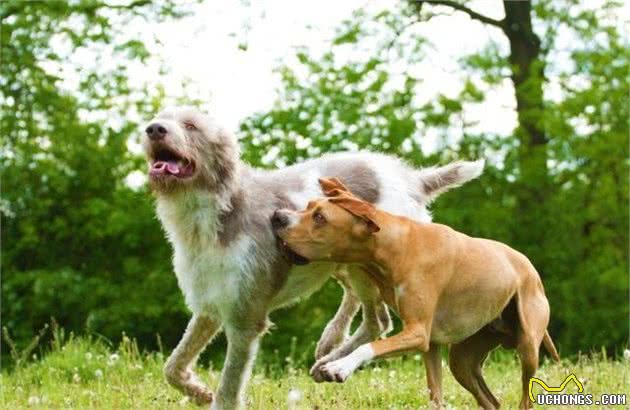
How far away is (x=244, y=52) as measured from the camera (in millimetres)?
20328

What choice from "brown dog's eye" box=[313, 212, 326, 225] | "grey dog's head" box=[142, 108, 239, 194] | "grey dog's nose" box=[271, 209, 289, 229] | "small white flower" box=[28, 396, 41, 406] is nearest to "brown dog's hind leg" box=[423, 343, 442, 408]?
"brown dog's eye" box=[313, 212, 326, 225]

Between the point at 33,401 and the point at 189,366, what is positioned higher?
the point at 189,366

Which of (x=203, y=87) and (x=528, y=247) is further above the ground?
(x=203, y=87)

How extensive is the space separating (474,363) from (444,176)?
5.08 ft

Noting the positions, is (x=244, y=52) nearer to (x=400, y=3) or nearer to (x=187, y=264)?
(x=400, y=3)

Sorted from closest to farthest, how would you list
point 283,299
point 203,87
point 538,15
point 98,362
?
point 283,299 < point 98,362 < point 203,87 < point 538,15

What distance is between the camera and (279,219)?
666 cm

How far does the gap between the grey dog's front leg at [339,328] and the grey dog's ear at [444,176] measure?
936 mm

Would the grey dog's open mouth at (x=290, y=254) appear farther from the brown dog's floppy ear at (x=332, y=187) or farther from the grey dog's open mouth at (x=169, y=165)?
the grey dog's open mouth at (x=169, y=165)

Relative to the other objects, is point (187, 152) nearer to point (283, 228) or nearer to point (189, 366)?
point (283, 228)

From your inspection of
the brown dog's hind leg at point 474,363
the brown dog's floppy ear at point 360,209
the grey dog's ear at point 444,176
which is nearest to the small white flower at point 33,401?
the brown dog's floppy ear at point 360,209

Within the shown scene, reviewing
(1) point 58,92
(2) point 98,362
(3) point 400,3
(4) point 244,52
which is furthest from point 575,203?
(2) point 98,362

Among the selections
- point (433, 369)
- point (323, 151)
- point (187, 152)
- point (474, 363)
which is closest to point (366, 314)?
point (474, 363)

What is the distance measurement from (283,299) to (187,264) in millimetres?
717
